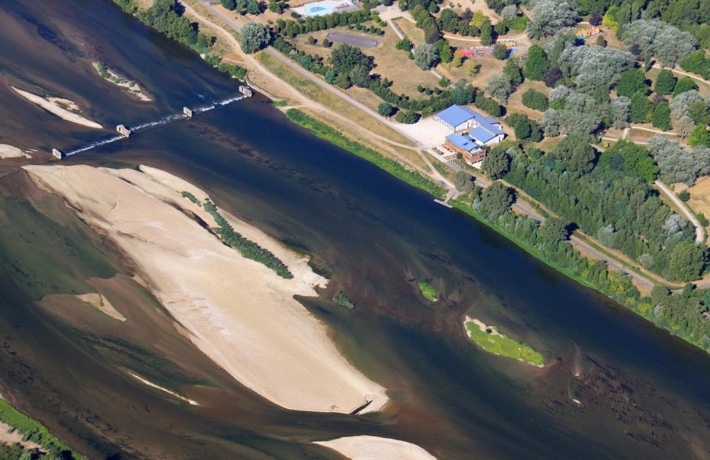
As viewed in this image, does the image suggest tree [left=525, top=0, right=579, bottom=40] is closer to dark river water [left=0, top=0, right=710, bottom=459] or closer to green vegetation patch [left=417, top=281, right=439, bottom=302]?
dark river water [left=0, top=0, right=710, bottom=459]

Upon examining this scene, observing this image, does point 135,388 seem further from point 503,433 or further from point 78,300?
point 503,433

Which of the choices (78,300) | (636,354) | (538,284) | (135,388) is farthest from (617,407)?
(78,300)

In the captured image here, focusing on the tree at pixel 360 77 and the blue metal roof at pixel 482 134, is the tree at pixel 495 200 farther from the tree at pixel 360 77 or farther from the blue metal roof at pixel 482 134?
the tree at pixel 360 77

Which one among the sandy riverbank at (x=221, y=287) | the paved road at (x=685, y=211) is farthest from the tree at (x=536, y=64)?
the sandy riverbank at (x=221, y=287)

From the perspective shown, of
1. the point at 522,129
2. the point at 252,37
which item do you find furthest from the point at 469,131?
the point at 252,37

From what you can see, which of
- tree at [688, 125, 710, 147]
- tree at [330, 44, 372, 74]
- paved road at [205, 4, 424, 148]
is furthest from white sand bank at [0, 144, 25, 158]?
tree at [688, 125, 710, 147]
